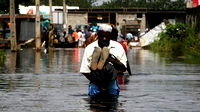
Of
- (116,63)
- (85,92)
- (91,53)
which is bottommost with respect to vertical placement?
(85,92)

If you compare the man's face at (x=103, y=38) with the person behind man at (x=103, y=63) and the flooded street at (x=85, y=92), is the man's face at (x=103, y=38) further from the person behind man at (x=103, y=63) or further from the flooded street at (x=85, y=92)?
the flooded street at (x=85, y=92)

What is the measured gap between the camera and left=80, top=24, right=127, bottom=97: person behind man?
1427 centimetres

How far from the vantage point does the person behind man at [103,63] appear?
14.3m

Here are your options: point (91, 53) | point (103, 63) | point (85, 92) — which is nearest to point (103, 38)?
point (91, 53)

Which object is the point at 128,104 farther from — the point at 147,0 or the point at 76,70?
the point at 147,0

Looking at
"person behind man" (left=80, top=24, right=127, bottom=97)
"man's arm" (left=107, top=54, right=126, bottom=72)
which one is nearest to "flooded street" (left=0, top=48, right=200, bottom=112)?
"person behind man" (left=80, top=24, right=127, bottom=97)

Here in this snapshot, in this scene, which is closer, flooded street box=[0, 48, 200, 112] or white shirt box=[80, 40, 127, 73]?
flooded street box=[0, 48, 200, 112]

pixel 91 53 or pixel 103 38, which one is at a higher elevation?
pixel 103 38

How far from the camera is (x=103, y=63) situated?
14.3m

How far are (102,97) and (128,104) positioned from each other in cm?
85

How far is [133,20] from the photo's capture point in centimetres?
8788

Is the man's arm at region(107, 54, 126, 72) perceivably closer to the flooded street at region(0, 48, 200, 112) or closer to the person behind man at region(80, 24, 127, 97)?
the person behind man at region(80, 24, 127, 97)

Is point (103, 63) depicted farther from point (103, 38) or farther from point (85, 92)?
point (85, 92)

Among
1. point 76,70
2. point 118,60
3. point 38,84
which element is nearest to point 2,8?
point 76,70
